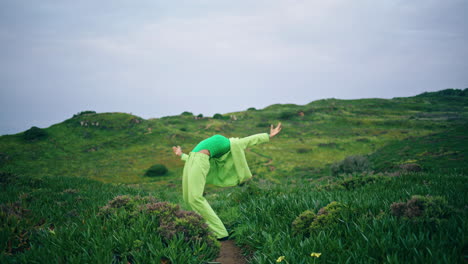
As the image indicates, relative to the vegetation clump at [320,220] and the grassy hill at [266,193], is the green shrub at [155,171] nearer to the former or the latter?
the grassy hill at [266,193]

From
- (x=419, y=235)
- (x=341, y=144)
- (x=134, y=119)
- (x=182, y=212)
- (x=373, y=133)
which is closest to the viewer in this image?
(x=419, y=235)

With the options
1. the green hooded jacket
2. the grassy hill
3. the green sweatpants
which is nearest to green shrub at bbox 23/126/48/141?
the grassy hill

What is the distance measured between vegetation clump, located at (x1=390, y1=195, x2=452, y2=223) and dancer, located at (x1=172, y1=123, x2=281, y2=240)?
8.42 ft

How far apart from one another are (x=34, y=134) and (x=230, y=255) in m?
47.4

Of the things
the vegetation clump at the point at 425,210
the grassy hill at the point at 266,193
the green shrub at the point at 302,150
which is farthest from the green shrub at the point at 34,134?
the vegetation clump at the point at 425,210

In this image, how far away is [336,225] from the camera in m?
3.48

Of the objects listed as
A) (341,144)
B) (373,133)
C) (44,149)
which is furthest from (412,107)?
(44,149)

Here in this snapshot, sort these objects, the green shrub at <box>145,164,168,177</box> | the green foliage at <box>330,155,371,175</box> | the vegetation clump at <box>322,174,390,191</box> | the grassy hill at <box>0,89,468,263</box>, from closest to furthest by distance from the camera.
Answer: the grassy hill at <box>0,89,468,263</box> < the vegetation clump at <box>322,174,390,191</box> < the green foliage at <box>330,155,371,175</box> < the green shrub at <box>145,164,168,177</box>

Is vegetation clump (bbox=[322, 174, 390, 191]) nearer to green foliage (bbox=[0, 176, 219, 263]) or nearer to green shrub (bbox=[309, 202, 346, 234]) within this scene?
green shrub (bbox=[309, 202, 346, 234])

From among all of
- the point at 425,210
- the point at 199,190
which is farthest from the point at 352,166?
the point at 199,190

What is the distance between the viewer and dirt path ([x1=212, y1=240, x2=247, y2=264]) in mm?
3887

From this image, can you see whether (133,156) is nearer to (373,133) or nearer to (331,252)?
(331,252)

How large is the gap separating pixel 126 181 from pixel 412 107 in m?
86.9

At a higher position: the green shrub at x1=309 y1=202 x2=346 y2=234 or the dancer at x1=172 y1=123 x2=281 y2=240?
the dancer at x1=172 y1=123 x2=281 y2=240
